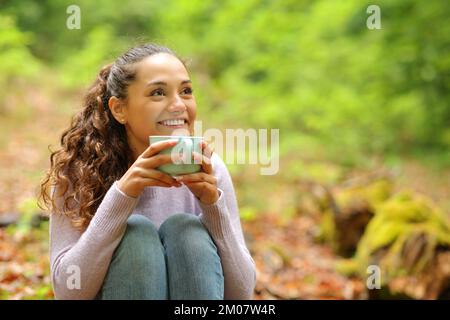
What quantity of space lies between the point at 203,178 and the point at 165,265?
0.29 metres

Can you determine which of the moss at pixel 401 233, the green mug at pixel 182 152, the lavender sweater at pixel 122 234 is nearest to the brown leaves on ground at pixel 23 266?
the lavender sweater at pixel 122 234

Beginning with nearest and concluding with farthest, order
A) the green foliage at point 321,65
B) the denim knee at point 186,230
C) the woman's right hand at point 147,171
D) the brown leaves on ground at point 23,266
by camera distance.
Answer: the woman's right hand at point 147,171 → the denim knee at point 186,230 → the brown leaves on ground at point 23,266 → the green foliage at point 321,65

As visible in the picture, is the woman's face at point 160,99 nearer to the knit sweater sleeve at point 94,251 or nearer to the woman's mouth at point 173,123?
the woman's mouth at point 173,123

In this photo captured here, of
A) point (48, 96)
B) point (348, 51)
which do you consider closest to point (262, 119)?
point (348, 51)

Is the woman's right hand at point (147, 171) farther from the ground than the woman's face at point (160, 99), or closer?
closer

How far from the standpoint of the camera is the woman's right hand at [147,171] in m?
1.33

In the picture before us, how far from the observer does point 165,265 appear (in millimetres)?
1437

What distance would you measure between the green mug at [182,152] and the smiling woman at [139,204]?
0.01 meters

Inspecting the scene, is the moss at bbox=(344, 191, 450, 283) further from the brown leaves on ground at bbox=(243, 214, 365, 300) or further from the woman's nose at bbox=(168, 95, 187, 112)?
the woman's nose at bbox=(168, 95, 187, 112)

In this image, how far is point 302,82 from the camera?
23.5 ft

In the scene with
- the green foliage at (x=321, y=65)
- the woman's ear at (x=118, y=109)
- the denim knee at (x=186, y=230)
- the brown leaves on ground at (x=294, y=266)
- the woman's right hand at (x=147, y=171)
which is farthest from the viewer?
the green foliage at (x=321, y=65)

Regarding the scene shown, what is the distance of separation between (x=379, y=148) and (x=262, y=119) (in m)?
2.60

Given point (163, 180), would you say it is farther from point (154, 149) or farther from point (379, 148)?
point (379, 148)

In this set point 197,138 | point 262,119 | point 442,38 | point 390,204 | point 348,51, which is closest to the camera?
point 197,138
